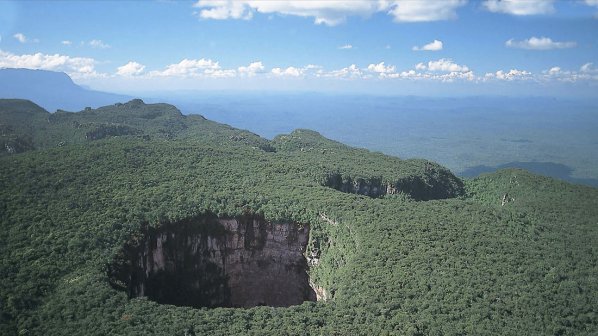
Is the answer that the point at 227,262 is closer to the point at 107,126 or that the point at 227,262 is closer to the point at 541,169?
the point at 107,126

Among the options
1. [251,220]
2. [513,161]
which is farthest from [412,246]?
[513,161]

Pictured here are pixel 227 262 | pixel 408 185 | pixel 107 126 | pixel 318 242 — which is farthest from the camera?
pixel 107 126

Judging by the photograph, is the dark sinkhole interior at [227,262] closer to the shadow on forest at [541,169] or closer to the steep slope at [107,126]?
the steep slope at [107,126]

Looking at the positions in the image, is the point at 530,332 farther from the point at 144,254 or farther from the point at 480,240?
the point at 144,254

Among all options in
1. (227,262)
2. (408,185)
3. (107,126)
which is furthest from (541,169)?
(227,262)

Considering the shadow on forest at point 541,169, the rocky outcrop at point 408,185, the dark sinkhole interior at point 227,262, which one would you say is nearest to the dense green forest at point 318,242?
the rocky outcrop at point 408,185
